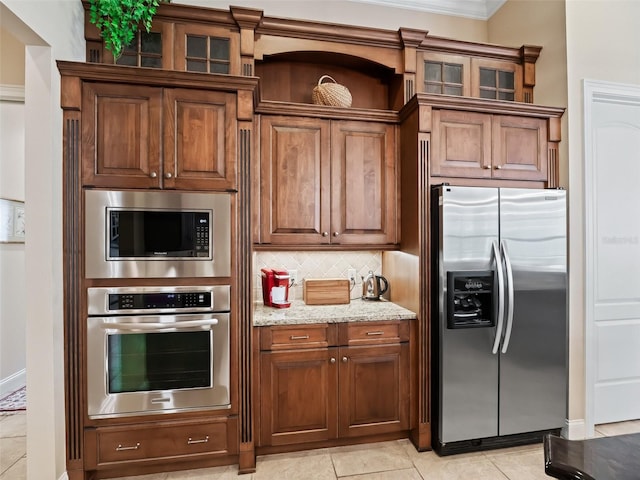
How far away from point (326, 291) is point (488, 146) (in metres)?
1.60

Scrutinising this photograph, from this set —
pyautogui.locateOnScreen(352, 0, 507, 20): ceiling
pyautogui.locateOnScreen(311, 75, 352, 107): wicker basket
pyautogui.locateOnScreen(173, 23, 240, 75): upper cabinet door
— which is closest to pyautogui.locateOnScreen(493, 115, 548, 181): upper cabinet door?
pyautogui.locateOnScreen(311, 75, 352, 107): wicker basket

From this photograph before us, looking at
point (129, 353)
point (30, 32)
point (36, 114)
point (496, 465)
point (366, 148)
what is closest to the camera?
point (30, 32)

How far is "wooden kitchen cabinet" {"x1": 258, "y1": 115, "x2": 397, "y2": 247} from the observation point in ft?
8.35

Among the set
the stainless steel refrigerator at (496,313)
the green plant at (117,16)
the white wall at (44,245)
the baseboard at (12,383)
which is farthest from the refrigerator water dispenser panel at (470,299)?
the baseboard at (12,383)

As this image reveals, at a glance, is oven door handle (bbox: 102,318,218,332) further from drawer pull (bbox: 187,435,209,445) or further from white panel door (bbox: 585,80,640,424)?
white panel door (bbox: 585,80,640,424)

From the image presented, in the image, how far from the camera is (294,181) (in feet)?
8.45

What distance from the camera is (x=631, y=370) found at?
9.01 ft

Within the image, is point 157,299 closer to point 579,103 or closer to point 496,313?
point 496,313

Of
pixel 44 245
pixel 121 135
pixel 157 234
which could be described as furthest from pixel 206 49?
pixel 44 245

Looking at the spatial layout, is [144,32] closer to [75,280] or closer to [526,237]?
[75,280]

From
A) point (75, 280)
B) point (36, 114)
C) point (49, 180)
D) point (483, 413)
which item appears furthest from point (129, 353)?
point (483, 413)

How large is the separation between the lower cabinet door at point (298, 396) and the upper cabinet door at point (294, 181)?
0.82 m

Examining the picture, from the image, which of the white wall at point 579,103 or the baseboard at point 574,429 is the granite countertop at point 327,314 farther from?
the baseboard at point 574,429

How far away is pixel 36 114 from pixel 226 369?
5.85ft
